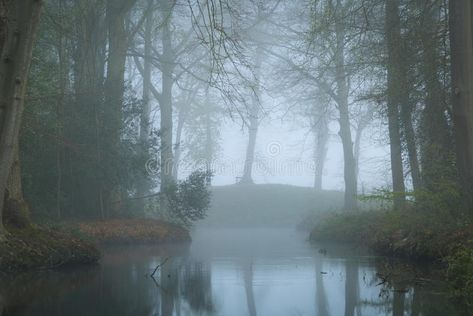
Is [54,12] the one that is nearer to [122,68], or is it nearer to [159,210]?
[122,68]

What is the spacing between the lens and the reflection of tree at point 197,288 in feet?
23.1

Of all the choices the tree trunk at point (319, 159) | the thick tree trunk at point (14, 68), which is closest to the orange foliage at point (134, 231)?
the thick tree trunk at point (14, 68)

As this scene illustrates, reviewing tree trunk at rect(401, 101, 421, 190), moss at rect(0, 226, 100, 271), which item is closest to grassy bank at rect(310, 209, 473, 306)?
tree trunk at rect(401, 101, 421, 190)

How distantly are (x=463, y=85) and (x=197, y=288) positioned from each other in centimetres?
683

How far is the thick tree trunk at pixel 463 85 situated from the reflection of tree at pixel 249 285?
425 centimetres

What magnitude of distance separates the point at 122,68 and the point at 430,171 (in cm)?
1456

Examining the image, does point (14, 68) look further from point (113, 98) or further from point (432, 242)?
point (113, 98)

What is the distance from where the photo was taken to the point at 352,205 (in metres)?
30.8

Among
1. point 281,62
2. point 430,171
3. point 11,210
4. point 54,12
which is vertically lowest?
point 11,210

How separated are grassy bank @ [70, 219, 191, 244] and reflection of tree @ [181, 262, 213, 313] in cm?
863

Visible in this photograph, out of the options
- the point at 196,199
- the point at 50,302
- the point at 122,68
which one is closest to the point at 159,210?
the point at 196,199

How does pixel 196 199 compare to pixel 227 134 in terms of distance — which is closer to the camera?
pixel 196 199

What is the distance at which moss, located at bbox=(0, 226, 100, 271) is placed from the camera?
407 inches

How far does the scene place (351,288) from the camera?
855cm
